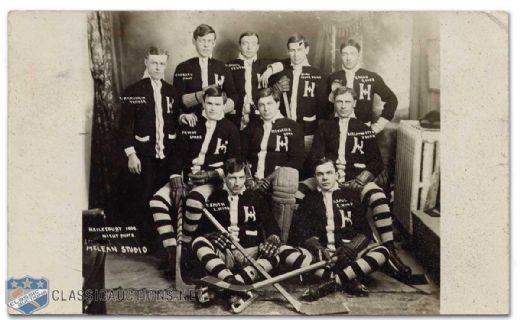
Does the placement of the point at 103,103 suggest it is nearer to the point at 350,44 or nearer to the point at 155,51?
the point at 155,51

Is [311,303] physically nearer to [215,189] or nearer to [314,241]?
[314,241]

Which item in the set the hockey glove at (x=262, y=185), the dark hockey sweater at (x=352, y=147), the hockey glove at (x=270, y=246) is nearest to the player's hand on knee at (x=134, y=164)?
the hockey glove at (x=262, y=185)

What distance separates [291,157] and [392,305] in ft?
2.59

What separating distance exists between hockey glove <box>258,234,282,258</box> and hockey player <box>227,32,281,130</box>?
1.68 feet

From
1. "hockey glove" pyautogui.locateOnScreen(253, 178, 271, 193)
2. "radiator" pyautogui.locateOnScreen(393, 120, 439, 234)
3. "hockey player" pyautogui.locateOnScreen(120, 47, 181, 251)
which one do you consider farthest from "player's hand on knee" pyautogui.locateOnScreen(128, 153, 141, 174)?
"radiator" pyautogui.locateOnScreen(393, 120, 439, 234)

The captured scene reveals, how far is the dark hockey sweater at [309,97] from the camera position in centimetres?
248

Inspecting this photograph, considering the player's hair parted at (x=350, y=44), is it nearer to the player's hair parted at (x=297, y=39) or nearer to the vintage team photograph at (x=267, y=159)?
the vintage team photograph at (x=267, y=159)

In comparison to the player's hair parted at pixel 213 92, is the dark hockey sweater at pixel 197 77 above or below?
above

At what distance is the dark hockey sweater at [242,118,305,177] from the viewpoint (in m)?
2.46

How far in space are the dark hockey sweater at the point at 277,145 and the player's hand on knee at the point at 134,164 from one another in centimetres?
47

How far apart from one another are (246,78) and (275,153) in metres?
0.36

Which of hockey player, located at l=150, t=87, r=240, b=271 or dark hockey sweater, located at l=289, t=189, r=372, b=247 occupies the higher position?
hockey player, located at l=150, t=87, r=240, b=271

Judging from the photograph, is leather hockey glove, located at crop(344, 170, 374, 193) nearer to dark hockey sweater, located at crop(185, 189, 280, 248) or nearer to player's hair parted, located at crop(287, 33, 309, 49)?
dark hockey sweater, located at crop(185, 189, 280, 248)

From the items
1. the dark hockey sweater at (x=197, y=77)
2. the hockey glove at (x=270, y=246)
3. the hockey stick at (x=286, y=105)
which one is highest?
the dark hockey sweater at (x=197, y=77)
